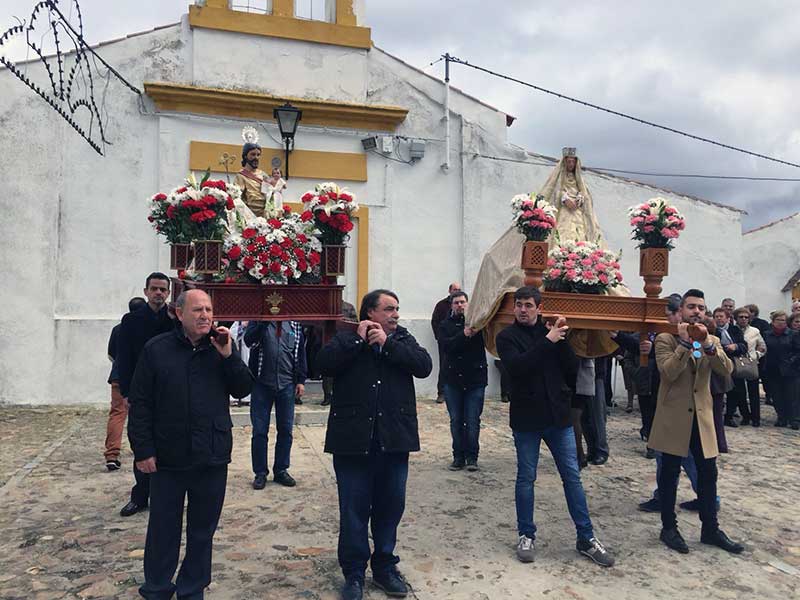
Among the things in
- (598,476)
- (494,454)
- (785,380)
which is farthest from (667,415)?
(785,380)

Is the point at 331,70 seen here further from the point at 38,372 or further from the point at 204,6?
the point at 38,372

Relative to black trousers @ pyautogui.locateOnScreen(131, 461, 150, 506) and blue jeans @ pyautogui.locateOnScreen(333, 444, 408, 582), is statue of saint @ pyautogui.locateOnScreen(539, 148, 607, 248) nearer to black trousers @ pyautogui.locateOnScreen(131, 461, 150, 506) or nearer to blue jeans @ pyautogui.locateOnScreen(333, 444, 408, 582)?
blue jeans @ pyautogui.locateOnScreen(333, 444, 408, 582)

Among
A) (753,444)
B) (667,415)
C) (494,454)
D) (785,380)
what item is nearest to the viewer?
(667,415)

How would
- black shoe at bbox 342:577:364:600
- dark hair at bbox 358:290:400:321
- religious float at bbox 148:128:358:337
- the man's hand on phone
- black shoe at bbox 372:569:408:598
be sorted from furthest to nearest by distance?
religious float at bbox 148:128:358:337 < dark hair at bbox 358:290:400:321 < black shoe at bbox 372:569:408:598 < black shoe at bbox 342:577:364:600 < the man's hand on phone

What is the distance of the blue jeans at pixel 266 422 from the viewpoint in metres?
6.88

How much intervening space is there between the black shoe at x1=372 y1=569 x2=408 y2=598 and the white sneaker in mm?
967

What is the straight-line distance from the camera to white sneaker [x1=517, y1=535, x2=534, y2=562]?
4.97m

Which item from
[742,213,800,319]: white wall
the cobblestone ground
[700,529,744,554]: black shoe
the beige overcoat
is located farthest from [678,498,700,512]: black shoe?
[742,213,800,319]: white wall

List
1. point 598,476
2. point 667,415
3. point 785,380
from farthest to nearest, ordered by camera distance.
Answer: point 785,380, point 598,476, point 667,415

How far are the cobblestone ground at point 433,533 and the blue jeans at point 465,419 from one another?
0.91ft

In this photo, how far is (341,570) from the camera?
477 centimetres

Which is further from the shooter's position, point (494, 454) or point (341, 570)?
point (494, 454)

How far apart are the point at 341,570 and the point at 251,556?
2.40 ft

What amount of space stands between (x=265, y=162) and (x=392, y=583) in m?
9.03
